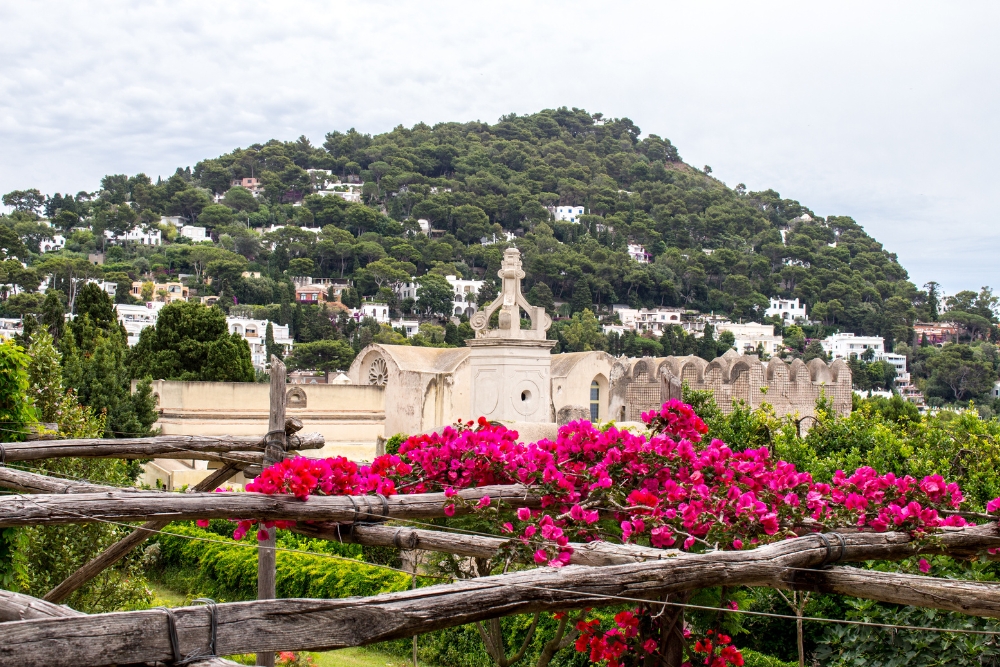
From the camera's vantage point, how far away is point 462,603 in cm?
397

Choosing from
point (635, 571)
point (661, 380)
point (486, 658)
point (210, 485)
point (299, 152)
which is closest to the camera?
point (635, 571)

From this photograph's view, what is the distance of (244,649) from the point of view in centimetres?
362

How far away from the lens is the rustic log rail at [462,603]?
3395mm

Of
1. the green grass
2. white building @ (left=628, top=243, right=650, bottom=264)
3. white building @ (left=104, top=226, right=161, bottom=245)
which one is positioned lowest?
the green grass

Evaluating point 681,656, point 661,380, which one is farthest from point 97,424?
point 661,380

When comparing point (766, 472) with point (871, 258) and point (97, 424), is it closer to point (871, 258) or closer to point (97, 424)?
point (97, 424)

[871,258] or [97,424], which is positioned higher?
[871,258]

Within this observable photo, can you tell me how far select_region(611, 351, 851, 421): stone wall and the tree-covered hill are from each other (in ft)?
249

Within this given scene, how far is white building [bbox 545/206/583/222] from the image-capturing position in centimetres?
14262

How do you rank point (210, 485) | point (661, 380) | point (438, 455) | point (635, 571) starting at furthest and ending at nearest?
point (661, 380) → point (210, 485) → point (438, 455) → point (635, 571)

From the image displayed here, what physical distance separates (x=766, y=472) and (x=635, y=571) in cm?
174

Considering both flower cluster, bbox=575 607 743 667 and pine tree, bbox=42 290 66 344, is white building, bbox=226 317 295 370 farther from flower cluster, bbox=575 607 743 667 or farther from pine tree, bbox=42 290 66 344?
flower cluster, bbox=575 607 743 667

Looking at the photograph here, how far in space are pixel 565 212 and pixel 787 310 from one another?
36580 millimetres

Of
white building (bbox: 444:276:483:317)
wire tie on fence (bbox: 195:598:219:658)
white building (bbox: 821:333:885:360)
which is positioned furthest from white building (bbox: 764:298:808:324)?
wire tie on fence (bbox: 195:598:219:658)
